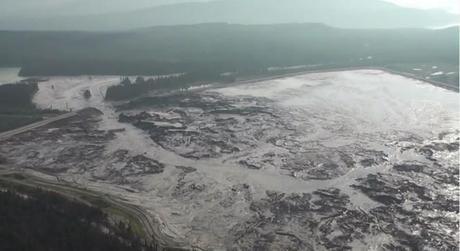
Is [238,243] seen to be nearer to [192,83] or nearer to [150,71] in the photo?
[192,83]

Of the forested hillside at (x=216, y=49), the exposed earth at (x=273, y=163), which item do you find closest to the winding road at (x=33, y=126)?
the exposed earth at (x=273, y=163)

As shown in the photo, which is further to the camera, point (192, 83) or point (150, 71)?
point (150, 71)

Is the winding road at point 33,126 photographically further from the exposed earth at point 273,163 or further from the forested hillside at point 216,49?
the forested hillside at point 216,49

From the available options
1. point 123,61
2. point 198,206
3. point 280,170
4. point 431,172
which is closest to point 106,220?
point 198,206

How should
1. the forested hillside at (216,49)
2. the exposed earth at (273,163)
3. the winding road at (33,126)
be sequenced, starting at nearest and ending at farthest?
the exposed earth at (273,163)
the winding road at (33,126)
the forested hillside at (216,49)

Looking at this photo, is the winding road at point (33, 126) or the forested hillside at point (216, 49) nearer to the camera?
the winding road at point (33, 126)

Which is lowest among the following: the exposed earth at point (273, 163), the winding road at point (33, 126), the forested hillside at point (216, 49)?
the exposed earth at point (273, 163)

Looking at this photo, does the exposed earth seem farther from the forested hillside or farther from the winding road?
the forested hillside

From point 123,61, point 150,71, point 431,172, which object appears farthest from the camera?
point 123,61
